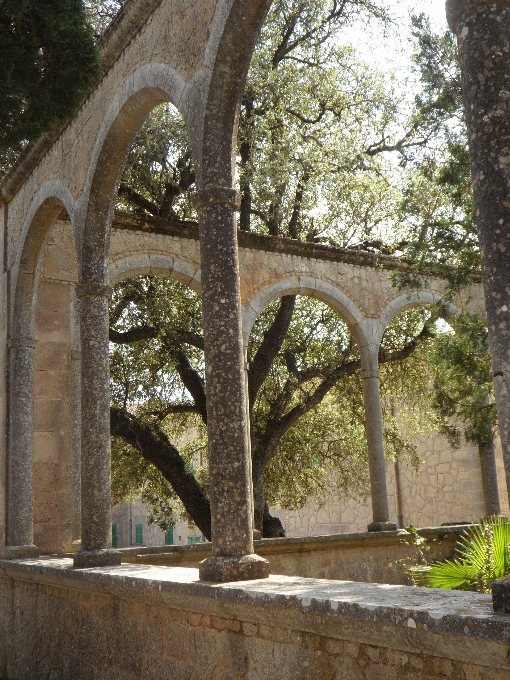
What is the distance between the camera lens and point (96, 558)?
5449mm

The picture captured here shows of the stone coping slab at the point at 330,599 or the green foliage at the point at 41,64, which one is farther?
the green foliage at the point at 41,64

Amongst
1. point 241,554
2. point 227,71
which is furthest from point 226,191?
point 241,554

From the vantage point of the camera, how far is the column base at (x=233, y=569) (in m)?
3.80

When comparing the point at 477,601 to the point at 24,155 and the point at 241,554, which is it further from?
the point at 24,155

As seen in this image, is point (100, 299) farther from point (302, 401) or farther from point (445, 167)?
point (302, 401)

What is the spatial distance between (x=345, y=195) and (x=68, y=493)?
640cm

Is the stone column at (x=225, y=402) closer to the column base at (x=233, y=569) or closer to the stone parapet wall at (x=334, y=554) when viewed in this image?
the column base at (x=233, y=569)

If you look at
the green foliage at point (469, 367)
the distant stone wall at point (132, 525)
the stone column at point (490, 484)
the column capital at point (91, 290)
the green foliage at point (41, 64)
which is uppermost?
the green foliage at point (41, 64)

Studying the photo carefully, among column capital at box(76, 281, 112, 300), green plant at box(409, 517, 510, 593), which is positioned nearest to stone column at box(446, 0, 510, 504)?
green plant at box(409, 517, 510, 593)

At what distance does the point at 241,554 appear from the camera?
394 cm

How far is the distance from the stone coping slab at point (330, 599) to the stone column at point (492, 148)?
1.46ft

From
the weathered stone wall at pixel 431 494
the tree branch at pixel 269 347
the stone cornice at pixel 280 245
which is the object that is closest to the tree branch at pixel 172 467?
the tree branch at pixel 269 347

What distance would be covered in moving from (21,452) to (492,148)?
576 centimetres

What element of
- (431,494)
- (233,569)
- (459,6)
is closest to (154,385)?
(233,569)
